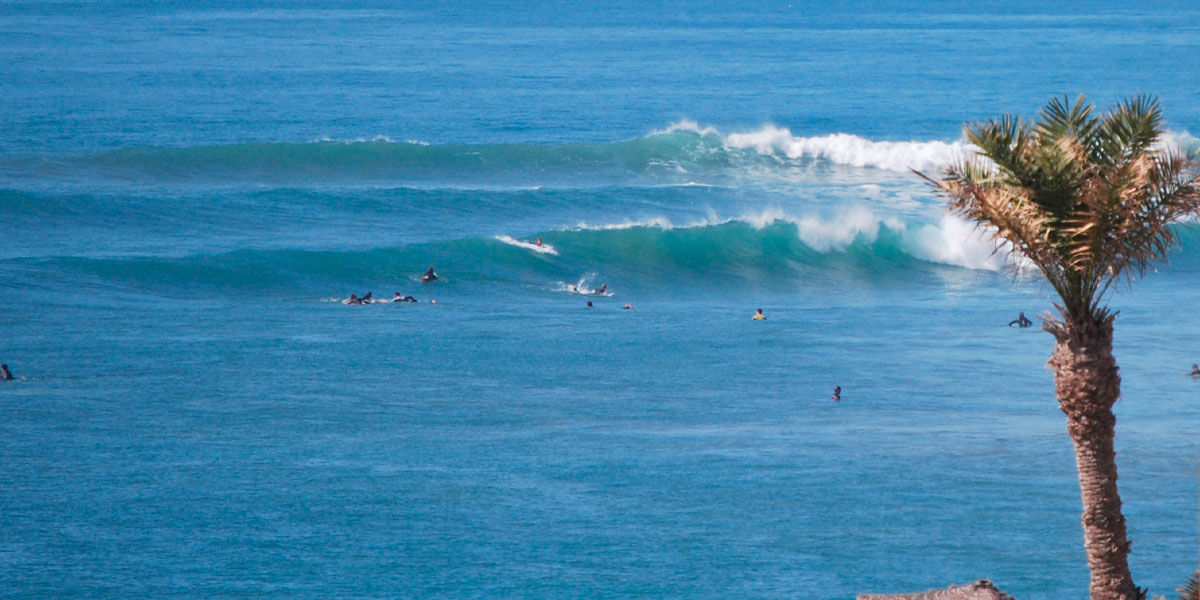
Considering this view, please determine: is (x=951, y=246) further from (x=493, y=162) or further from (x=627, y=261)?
(x=493, y=162)

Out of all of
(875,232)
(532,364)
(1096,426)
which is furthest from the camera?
(875,232)

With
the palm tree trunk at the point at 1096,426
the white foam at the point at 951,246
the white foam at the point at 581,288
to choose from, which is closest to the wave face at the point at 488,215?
the white foam at the point at 951,246

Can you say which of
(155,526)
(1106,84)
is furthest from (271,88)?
(155,526)

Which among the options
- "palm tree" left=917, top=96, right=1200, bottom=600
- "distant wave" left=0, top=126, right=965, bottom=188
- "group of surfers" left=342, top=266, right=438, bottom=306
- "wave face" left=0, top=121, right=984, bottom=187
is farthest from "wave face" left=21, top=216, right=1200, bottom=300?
"palm tree" left=917, top=96, right=1200, bottom=600

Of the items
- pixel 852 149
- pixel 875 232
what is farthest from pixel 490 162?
pixel 875 232

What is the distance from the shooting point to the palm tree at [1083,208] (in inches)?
416

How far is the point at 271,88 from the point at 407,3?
94.4 meters

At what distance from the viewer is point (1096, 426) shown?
11.0m

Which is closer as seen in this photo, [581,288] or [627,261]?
[581,288]

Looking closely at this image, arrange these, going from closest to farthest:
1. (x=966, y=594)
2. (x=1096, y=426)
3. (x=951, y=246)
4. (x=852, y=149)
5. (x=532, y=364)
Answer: (x=1096, y=426) → (x=966, y=594) → (x=532, y=364) → (x=951, y=246) → (x=852, y=149)

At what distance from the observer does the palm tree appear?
10.6 meters

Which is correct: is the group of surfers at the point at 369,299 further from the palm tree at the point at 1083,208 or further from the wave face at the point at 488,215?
the palm tree at the point at 1083,208

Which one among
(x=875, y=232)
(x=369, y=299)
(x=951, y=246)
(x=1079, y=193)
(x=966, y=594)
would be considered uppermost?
(x=875, y=232)

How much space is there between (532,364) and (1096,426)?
18.6 m
